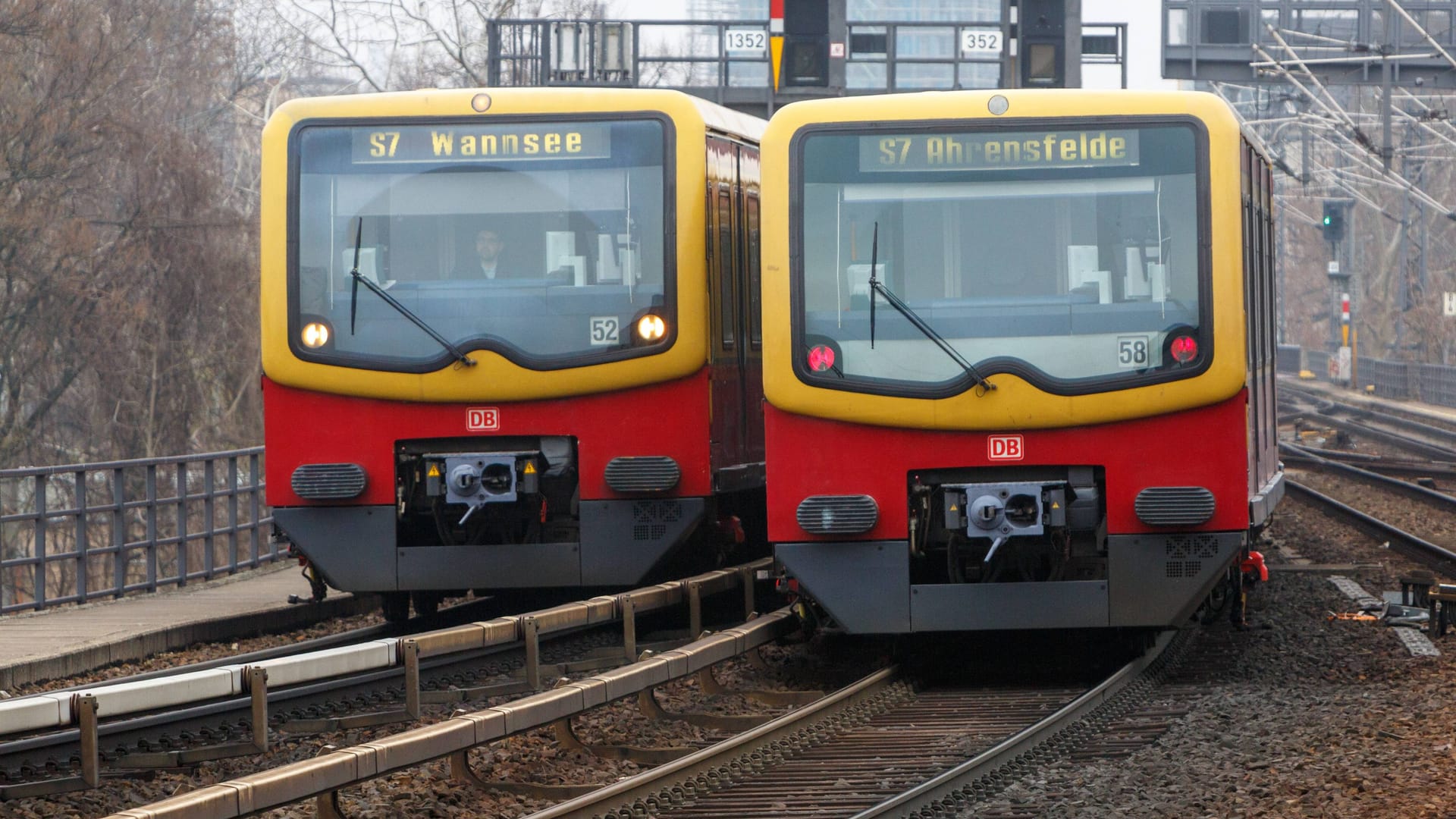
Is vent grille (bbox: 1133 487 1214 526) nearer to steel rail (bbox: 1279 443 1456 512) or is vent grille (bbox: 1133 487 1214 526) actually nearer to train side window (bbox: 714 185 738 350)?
train side window (bbox: 714 185 738 350)

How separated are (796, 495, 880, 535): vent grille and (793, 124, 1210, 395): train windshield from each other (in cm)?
56

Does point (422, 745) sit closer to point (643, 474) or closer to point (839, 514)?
point (839, 514)

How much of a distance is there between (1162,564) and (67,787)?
17.6 ft

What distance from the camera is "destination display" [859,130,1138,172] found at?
10234mm

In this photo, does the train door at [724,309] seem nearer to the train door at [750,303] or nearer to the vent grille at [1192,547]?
the train door at [750,303]

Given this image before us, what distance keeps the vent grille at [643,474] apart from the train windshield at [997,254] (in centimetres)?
186

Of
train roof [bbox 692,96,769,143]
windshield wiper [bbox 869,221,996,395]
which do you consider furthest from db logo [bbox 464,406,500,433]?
windshield wiper [bbox 869,221,996,395]

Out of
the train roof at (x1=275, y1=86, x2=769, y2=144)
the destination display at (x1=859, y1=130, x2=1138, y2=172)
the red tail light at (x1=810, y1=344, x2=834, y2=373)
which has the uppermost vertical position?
the train roof at (x1=275, y1=86, x2=769, y2=144)

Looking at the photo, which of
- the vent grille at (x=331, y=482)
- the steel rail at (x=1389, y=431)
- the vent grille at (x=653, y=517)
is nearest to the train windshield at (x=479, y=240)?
the vent grille at (x=331, y=482)

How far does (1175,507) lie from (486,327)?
410 centimetres

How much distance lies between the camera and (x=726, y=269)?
41.7ft

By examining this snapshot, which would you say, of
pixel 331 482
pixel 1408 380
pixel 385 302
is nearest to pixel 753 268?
pixel 385 302

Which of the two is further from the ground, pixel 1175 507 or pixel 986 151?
pixel 986 151

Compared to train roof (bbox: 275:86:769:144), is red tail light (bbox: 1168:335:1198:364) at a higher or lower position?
lower
